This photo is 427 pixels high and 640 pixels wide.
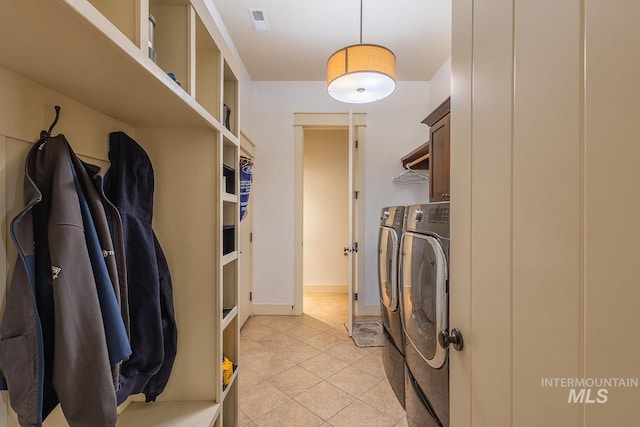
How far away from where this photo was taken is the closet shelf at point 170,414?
121cm

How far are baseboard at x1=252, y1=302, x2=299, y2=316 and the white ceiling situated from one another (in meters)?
2.78

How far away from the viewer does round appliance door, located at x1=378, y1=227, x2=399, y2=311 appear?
178 cm

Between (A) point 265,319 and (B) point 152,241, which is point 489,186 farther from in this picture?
(A) point 265,319

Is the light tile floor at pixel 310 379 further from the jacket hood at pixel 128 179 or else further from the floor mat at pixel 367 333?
the jacket hood at pixel 128 179

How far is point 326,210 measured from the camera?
4.52 metres

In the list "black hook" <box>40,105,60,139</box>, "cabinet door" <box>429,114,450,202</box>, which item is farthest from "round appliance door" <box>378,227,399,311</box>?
"black hook" <box>40,105,60,139</box>

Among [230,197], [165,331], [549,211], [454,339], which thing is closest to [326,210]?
[230,197]

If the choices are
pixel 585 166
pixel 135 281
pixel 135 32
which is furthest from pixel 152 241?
pixel 585 166

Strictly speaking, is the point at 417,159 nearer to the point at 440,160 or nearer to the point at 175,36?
the point at 440,160

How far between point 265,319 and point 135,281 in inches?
93.3

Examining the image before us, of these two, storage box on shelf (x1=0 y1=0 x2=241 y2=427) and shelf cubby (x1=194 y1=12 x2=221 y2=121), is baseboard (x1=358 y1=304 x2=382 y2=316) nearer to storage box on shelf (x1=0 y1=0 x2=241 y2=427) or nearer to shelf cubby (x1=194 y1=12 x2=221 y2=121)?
storage box on shelf (x1=0 y1=0 x2=241 y2=427)

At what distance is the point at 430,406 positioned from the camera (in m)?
1.23

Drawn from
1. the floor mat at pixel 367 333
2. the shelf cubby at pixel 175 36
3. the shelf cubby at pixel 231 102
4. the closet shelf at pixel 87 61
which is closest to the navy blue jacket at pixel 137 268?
the closet shelf at pixel 87 61

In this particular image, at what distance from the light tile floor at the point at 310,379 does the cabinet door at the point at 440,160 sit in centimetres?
150
